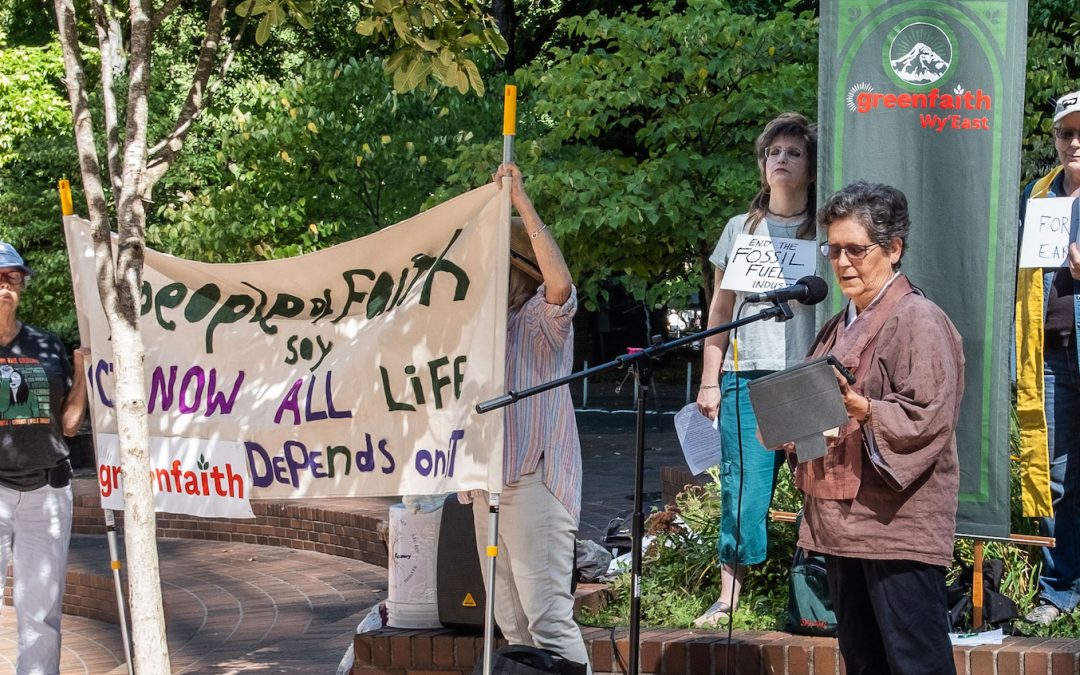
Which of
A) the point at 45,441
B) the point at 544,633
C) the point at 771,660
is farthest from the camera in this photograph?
the point at 45,441

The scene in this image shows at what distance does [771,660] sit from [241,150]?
26.0 ft

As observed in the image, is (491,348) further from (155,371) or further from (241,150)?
(241,150)

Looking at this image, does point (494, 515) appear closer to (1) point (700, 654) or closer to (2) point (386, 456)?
(2) point (386, 456)

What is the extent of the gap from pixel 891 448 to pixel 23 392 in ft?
11.6

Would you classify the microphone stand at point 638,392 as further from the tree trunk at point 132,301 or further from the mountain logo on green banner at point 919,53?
the mountain logo on green banner at point 919,53

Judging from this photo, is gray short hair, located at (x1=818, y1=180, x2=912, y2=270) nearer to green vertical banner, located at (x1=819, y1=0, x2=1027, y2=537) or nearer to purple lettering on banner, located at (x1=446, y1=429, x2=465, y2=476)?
green vertical banner, located at (x1=819, y1=0, x2=1027, y2=537)

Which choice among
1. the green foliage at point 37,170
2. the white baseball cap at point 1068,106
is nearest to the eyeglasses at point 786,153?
the white baseball cap at point 1068,106

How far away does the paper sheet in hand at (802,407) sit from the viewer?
3559 millimetres

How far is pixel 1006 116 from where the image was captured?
4.90m

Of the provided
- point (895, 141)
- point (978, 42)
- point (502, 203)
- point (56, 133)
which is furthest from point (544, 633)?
point (56, 133)

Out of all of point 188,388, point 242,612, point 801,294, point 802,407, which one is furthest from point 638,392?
point 242,612

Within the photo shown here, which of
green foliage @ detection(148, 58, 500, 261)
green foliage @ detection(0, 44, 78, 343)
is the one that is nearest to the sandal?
green foliage @ detection(148, 58, 500, 261)

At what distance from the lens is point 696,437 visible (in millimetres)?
5469

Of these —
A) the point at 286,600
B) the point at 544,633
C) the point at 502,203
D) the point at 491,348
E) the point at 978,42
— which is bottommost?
the point at 286,600
